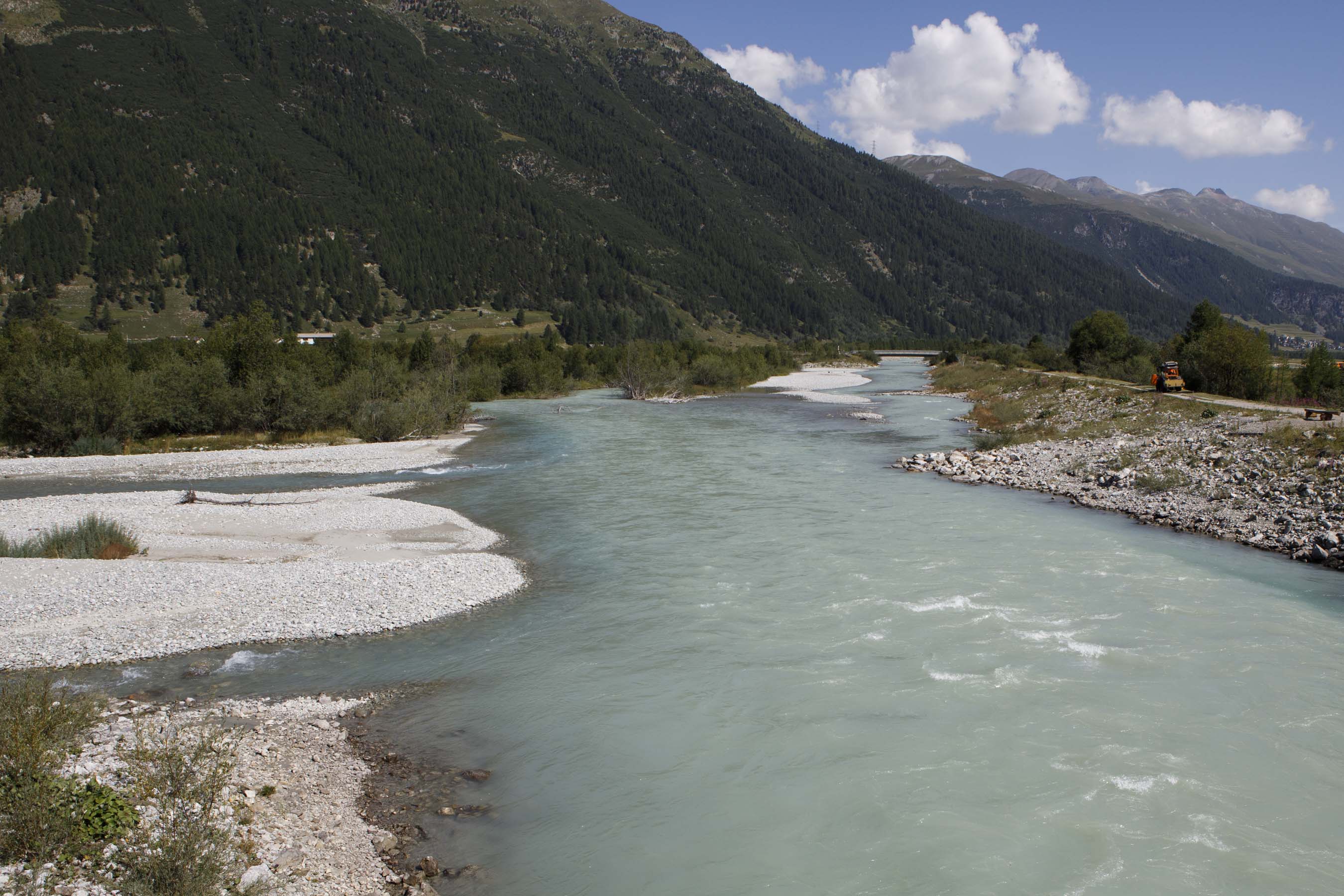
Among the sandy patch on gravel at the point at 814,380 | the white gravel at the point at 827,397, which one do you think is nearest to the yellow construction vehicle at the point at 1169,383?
the white gravel at the point at 827,397

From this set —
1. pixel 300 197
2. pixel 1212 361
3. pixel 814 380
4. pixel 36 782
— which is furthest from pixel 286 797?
pixel 300 197

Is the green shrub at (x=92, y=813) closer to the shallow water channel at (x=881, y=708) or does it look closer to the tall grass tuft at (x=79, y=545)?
the shallow water channel at (x=881, y=708)

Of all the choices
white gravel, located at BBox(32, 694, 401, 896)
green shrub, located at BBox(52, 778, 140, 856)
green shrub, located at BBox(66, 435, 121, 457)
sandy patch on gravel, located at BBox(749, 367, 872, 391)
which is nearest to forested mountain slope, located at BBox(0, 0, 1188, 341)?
sandy patch on gravel, located at BBox(749, 367, 872, 391)

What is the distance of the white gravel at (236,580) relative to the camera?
40.3 ft

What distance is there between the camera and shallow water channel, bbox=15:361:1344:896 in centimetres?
766

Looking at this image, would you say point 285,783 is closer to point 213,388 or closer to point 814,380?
point 213,388

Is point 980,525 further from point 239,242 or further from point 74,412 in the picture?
Result: point 239,242

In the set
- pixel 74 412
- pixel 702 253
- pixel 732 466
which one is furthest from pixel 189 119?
pixel 732 466

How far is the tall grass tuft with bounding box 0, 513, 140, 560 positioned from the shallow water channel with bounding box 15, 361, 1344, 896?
278 inches

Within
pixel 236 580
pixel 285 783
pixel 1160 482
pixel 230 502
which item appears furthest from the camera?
pixel 1160 482

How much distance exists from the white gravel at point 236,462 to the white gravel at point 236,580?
7.48 meters

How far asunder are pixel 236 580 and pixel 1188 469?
85.8 ft

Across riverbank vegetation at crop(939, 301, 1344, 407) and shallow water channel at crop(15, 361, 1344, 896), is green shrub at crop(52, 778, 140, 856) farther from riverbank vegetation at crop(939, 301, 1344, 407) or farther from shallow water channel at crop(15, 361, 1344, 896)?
riverbank vegetation at crop(939, 301, 1344, 407)

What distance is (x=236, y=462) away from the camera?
31.2 m
